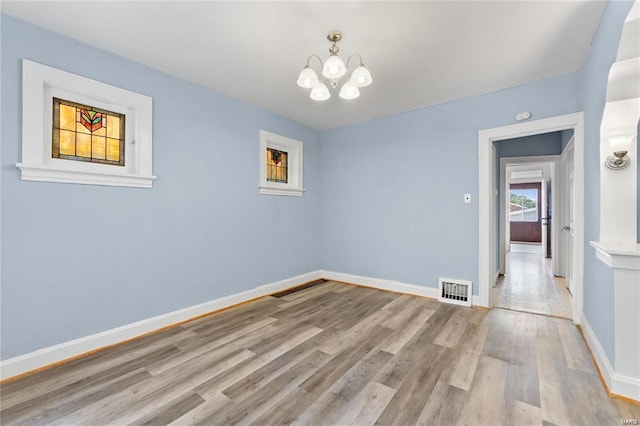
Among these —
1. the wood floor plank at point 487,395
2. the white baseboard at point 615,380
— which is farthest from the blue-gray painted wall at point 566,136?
the wood floor plank at point 487,395

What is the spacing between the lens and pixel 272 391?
1.78 meters

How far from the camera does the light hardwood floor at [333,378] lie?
1.57 meters

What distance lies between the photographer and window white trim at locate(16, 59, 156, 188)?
6.55 feet

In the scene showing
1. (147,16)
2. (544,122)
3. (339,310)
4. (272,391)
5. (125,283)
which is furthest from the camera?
(339,310)

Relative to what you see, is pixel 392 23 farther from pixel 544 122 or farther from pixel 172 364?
pixel 172 364

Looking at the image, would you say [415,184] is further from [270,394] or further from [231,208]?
[270,394]

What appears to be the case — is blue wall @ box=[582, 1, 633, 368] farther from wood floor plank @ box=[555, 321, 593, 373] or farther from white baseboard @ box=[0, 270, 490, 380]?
white baseboard @ box=[0, 270, 490, 380]

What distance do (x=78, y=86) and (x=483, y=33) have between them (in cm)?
334

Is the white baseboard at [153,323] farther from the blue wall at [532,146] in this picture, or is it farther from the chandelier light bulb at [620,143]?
the blue wall at [532,146]

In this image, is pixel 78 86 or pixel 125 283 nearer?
pixel 78 86

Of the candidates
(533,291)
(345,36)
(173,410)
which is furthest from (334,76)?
(533,291)

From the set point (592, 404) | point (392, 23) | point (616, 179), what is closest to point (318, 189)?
point (392, 23)

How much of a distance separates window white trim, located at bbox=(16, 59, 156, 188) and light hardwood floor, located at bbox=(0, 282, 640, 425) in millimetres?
1496

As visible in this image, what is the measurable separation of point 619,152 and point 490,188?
57.1 inches
